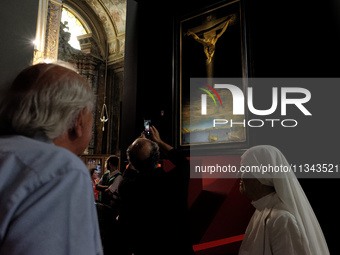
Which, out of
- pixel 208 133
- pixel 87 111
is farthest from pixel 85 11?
pixel 87 111

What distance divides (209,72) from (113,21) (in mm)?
9977

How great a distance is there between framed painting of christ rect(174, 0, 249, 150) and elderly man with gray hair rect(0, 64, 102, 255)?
13.8 ft

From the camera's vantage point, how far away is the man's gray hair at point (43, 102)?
Result: 2.88 ft

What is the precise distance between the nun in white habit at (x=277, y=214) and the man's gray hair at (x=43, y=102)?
1581mm

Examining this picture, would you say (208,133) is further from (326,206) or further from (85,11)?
(85,11)

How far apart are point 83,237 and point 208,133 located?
15.3 ft

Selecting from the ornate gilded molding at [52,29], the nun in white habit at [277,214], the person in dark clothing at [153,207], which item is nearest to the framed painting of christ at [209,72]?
the nun in white habit at [277,214]

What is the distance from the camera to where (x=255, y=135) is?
15.4 ft

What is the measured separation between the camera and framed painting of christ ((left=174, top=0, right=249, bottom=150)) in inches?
199
